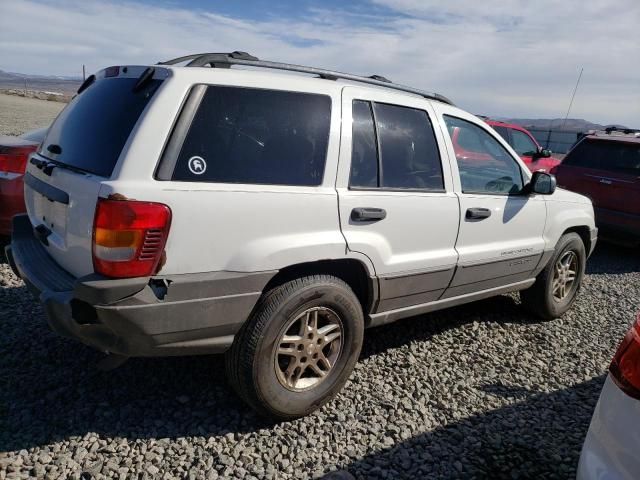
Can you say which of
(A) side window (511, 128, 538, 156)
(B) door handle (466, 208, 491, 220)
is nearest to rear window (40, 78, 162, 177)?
(B) door handle (466, 208, 491, 220)

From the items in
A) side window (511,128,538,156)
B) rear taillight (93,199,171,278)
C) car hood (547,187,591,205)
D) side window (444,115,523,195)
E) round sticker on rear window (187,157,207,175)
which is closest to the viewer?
rear taillight (93,199,171,278)

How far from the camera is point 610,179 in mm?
6695

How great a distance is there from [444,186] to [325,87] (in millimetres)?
1079

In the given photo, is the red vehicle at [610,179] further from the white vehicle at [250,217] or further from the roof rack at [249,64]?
the roof rack at [249,64]

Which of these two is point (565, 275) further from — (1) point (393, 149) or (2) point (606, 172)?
(2) point (606, 172)

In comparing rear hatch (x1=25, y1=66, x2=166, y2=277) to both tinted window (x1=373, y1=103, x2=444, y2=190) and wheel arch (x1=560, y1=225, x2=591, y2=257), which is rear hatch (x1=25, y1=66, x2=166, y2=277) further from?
wheel arch (x1=560, y1=225, x2=591, y2=257)

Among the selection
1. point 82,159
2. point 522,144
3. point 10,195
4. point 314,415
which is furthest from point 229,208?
point 522,144

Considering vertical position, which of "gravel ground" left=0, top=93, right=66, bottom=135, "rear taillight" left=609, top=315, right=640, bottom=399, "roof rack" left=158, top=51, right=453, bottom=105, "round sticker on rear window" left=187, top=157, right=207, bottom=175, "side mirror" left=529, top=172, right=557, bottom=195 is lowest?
"gravel ground" left=0, top=93, right=66, bottom=135

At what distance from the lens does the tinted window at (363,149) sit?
9.14ft

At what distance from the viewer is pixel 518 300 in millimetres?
4918

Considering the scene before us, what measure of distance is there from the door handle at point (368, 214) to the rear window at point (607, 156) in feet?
A: 18.2

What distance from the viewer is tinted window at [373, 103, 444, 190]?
298 centimetres

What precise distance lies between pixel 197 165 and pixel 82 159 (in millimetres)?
657

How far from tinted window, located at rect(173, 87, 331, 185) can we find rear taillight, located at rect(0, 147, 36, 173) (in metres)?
2.90
